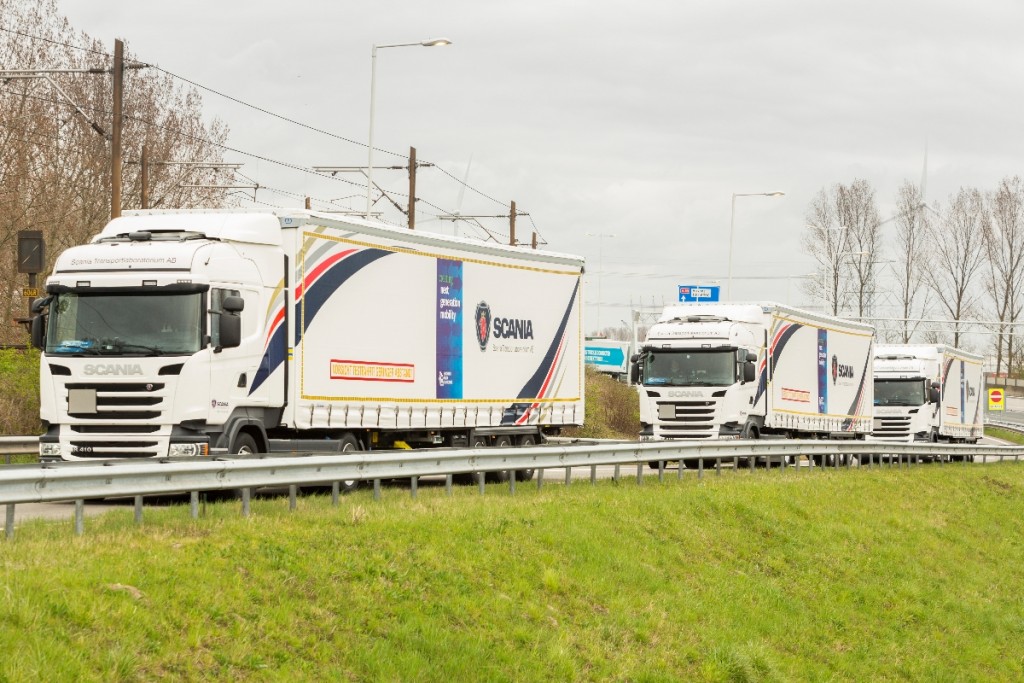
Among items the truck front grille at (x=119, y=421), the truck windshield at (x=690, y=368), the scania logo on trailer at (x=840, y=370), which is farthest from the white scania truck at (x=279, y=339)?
the scania logo on trailer at (x=840, y=370)

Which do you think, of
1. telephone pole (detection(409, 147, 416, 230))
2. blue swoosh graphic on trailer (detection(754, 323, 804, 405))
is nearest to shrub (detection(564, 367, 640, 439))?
telephone pole (detection(409, 147, 416, 230))

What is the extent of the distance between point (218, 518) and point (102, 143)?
119 ft

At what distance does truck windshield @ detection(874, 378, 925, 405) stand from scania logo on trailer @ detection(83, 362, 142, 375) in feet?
108

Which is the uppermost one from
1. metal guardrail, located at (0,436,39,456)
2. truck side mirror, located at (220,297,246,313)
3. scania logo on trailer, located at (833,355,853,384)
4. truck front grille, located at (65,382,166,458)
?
truck side mirror, located at (220,297,246,313)

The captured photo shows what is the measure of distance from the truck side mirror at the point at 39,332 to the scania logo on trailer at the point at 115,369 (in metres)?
1.01

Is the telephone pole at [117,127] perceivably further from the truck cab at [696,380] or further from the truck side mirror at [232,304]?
the truck side mirror at [232,304]

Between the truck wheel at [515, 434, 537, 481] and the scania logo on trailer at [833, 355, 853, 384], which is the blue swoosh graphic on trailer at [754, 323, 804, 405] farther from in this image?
the truck wheel at [515, 434, 537, 481]

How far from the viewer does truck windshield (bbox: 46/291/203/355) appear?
16812mm

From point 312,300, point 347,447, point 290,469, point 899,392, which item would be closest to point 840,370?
point 899,392

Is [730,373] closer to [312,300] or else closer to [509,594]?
[312,300]

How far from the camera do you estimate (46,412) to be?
1702cm

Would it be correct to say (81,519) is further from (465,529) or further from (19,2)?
(19,2)

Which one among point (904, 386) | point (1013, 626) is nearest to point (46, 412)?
point (1013, 626)

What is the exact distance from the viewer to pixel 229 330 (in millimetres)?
17031
